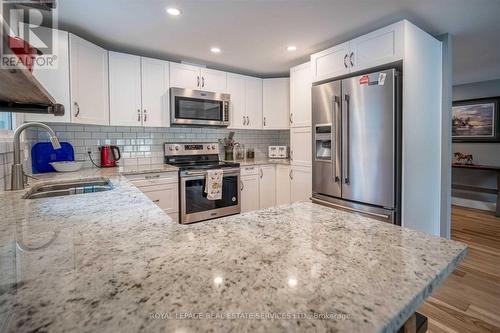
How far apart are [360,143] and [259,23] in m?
1.43

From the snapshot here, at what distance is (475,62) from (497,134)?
5.50 ft

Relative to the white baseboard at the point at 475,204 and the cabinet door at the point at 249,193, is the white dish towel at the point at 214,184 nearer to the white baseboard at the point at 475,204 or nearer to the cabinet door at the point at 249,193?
the cabinet door at the point at 249,193

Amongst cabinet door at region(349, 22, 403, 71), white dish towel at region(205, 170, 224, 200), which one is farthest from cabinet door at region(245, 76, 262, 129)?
cabinet door at region(349, 22, 403, 71)

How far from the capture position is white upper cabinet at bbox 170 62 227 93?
310 centimetres

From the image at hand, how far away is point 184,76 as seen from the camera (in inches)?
124

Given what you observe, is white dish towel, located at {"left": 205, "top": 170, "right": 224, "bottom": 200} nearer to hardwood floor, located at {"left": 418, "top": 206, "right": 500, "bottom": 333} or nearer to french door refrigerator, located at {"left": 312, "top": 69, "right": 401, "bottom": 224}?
french door refrigerator, located at {"left": 312, "top": 69, "right": 401, "bottom": 224}

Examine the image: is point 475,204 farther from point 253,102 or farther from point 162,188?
point 162,188

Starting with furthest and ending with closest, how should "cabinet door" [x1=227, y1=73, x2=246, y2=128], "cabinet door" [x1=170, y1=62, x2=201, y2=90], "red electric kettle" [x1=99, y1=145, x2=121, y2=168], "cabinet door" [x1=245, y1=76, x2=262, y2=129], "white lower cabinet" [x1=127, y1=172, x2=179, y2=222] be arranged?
"cabinet door" [x1=245, y1=76, x2=262, y2=129] → "cabinet door" [x1=227, y1=73, x2=246, y2=128] → "cabinet door" [x1=170, y1=62, x2=201, y2=90] → "red electric kettle" [x1=99, y1=145, x2=121, y2=168] → "white lower cabinet" [x1=127, y1=172, x2=179, y2=222]

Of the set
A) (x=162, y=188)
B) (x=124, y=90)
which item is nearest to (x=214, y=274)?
(x=162, y=188)

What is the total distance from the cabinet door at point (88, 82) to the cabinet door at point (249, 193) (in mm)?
1804

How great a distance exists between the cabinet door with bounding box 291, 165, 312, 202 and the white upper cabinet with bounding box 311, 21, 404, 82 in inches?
43.9

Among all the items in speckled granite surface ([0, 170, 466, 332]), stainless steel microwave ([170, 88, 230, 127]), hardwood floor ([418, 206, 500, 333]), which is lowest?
hardwood floor ([418, 206, 500, 333])

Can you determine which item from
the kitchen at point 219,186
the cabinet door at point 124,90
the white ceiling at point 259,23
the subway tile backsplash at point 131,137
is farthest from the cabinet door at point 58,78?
the cabinet door at point 124,90

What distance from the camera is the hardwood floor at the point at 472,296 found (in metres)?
1.71
